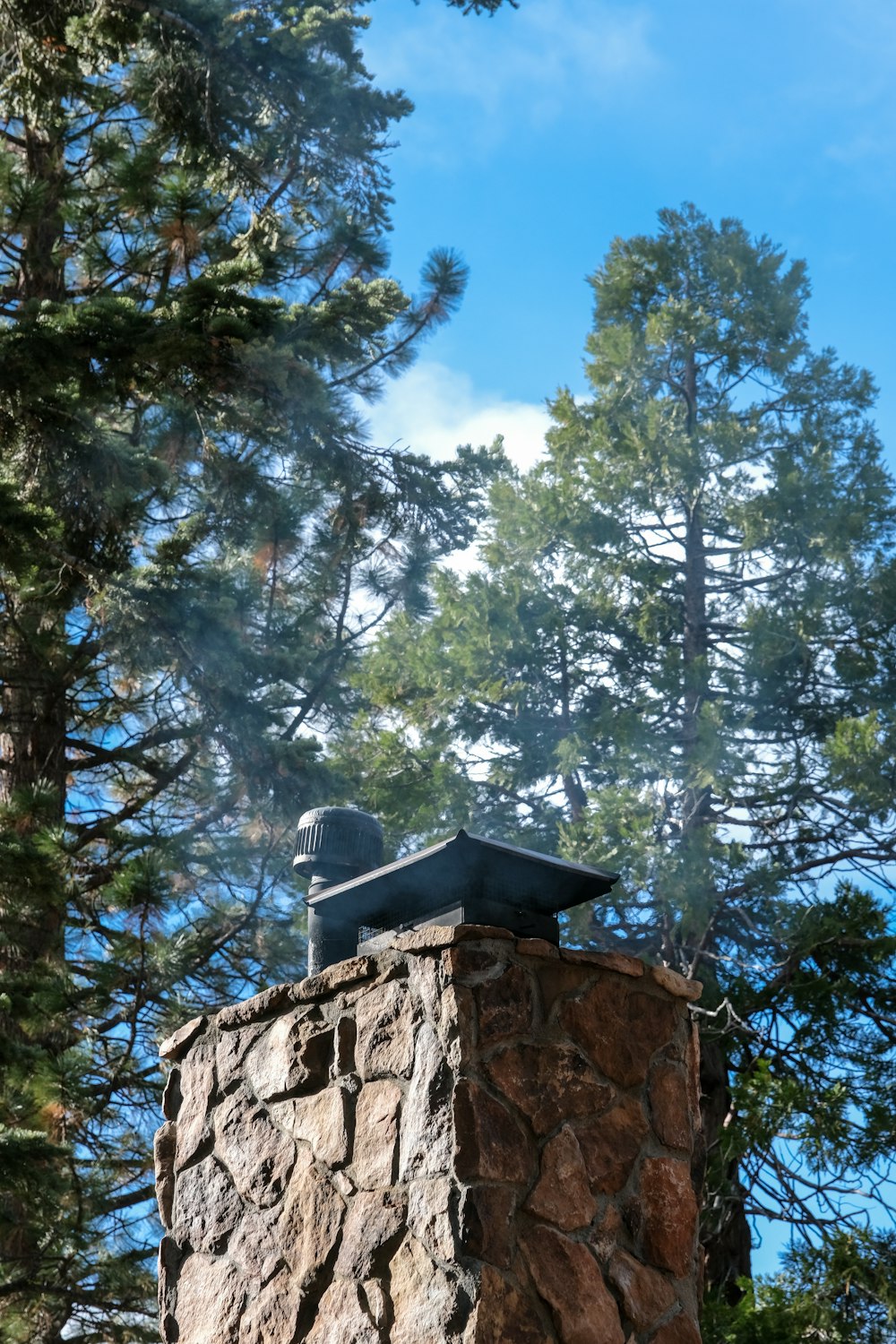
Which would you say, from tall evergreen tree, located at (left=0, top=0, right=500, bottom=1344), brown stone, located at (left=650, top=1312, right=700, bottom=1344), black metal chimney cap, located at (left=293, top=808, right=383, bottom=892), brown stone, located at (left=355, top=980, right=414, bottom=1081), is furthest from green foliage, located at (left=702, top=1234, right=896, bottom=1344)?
brown stone, located at (left=355, top=980, right=414, bottom=1081)

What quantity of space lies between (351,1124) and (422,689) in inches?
328

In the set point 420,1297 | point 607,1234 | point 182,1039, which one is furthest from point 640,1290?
point 182,1039

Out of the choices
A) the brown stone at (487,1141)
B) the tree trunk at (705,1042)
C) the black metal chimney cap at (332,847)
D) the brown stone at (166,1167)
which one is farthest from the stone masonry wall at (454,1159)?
the tree trunk at (705,1042)

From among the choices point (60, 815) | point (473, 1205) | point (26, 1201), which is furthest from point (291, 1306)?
point (60, 815)

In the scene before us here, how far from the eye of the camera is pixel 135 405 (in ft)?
28.9

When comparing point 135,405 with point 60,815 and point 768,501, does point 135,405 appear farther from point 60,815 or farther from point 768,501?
point 768,501

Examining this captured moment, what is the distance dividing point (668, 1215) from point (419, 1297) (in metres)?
0.65

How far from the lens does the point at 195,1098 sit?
3688 mm

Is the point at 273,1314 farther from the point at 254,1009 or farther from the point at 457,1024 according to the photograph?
the point at 457,1024

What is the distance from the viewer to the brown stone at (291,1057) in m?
3.31

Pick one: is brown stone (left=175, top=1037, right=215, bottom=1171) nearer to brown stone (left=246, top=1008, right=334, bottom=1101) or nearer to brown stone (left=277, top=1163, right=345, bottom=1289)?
brown stone (left=246, top=1008, right=334, bottom=1101)

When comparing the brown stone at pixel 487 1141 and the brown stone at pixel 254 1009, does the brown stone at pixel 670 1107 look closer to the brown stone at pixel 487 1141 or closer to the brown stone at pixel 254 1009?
the brown stone at pixel 487 1141

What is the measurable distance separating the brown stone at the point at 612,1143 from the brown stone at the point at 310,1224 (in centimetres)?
58

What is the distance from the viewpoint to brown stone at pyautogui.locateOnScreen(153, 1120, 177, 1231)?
3682 mm
